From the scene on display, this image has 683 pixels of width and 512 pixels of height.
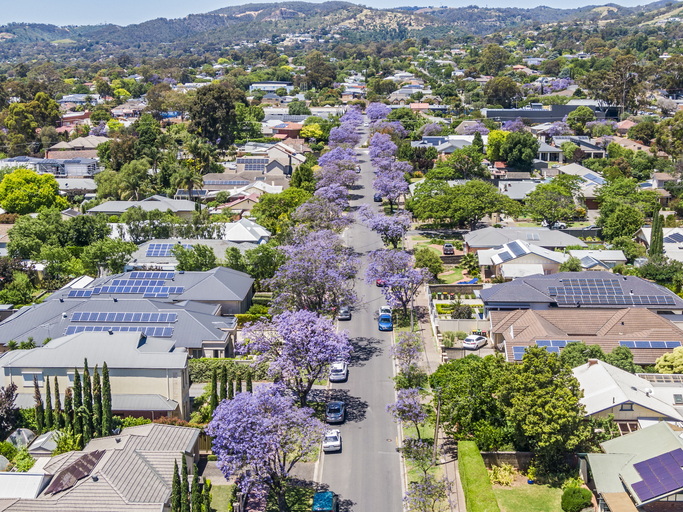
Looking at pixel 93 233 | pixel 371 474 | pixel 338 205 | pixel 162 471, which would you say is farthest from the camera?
pixel 338 205

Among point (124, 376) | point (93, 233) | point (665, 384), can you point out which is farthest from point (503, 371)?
point (93, 233)

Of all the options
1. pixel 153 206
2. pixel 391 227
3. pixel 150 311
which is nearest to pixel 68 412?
pixel 150 311

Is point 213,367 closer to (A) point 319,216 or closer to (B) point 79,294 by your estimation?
(B) point 79,294

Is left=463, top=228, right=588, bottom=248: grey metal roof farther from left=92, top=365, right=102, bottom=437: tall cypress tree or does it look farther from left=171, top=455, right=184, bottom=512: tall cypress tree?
left=171, top=455, right=184, bottom=512: tall cypress tree

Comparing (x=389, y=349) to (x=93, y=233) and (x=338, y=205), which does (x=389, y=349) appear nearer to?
(x=338, y=205)

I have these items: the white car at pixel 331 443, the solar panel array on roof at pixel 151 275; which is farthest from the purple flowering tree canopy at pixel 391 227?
the white car at pixel 331 443
